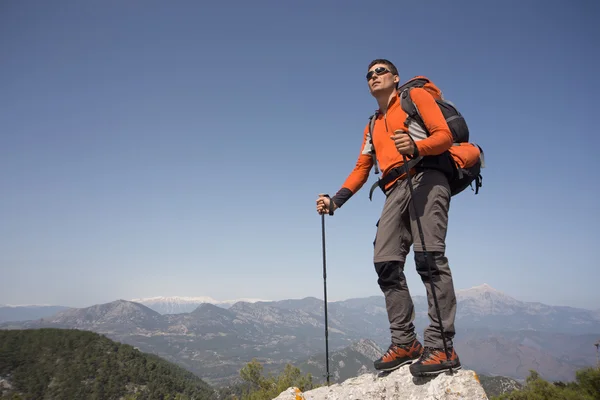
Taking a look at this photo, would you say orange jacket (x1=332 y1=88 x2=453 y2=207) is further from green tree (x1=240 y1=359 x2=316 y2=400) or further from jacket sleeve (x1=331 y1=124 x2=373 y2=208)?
green tree (x1=240 y1=359 x2=316 y2=400)

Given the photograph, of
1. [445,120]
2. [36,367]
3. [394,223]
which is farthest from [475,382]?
[36,367]

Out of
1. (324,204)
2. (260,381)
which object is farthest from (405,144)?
(260,381)

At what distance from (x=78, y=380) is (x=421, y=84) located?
173 meters

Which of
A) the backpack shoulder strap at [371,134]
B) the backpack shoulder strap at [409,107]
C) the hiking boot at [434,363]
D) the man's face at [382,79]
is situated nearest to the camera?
the hiking boot at [434,363]

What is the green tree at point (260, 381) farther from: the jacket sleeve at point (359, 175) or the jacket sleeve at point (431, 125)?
the jacket sleeve at point (431, 125)

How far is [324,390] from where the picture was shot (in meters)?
3.97

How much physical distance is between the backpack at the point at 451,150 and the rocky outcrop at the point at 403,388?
189cm

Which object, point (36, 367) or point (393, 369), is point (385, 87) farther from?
point (36, 367)

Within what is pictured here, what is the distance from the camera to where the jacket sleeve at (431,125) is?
3.12 metres

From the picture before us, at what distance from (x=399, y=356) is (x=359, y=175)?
7.44 ft

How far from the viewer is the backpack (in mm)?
3387

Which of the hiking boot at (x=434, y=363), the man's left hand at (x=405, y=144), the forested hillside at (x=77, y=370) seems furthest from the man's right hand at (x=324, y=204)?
the forested hillside at (x=77, y=370)

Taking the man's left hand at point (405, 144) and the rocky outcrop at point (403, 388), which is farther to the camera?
the man's left hand at point (405, 144)

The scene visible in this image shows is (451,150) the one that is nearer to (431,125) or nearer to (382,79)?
(431,125)
